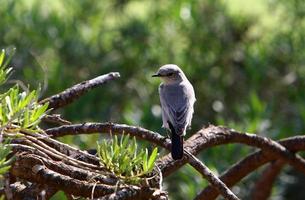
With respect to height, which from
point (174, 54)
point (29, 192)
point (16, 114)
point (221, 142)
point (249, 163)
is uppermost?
point (16, 114)

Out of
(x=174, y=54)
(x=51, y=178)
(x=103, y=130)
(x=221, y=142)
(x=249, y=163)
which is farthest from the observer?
(x=174, y=54)

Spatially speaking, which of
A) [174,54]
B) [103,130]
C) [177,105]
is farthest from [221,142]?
[174,54]

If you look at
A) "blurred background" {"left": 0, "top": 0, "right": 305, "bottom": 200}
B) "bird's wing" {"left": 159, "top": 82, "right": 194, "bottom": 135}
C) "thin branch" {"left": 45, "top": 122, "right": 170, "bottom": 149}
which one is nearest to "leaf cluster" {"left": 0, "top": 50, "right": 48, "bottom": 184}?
"thin branch" {"left": 45, "top": 122, "right": 170, "bottom": 149}

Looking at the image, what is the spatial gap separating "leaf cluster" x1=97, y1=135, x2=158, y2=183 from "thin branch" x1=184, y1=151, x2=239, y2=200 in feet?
1.06

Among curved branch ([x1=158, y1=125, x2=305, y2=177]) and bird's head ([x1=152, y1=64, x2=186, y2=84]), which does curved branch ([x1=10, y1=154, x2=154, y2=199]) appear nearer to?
curved branch ([x1=158, y1=125, x2=305, y2=177])

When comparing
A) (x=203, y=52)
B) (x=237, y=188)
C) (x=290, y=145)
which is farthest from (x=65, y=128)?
(x=203, y=52)

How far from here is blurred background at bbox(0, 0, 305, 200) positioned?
4594 mm

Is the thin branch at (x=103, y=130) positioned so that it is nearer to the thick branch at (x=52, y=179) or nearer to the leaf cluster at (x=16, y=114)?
the thick branch at (x=52, y=179)

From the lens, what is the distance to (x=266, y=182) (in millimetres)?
3119

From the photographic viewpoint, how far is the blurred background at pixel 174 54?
15.1 ft

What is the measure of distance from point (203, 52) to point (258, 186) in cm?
193

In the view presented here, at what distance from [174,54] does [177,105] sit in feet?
5.44

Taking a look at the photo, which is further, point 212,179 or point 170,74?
point 170,74

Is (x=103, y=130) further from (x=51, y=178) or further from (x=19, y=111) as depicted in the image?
(x=19, y=111)
